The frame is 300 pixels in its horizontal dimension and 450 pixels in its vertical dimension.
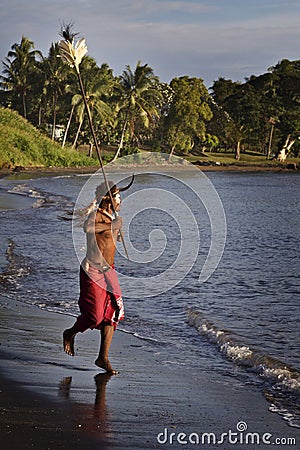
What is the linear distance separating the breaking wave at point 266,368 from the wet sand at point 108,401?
124 mm

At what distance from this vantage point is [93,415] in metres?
4.65

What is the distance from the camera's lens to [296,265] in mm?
13773

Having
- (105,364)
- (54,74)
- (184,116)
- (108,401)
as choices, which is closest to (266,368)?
(105,364)

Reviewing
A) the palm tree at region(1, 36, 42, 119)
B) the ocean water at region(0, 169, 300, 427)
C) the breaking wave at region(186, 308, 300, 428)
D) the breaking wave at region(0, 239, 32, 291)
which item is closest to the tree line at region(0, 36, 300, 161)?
the palm tree at region(1, 36, 42, 119)

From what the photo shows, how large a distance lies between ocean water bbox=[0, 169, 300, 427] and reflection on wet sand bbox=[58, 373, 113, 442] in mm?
1257

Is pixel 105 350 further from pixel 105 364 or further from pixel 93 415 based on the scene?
pixel 93 415

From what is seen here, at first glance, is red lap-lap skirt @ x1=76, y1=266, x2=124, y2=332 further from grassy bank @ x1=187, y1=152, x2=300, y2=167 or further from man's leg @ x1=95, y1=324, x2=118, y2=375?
grassy bank @ x1=187, y1=152, x2=300, y2=167

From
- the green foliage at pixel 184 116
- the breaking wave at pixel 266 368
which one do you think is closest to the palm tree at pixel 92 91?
the green foliage at pixel 184 116

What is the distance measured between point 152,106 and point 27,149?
45.8 ft

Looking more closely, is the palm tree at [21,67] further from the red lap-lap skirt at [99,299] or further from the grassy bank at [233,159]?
the red lap-lap skirt at [99,299]

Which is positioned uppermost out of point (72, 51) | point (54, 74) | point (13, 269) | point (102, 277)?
point (54, 74)

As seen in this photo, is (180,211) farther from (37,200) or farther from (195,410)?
(195,410)

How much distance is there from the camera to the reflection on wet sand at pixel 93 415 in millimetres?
4336

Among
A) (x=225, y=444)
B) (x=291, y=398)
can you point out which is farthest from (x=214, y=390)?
(x=225, y=444)
